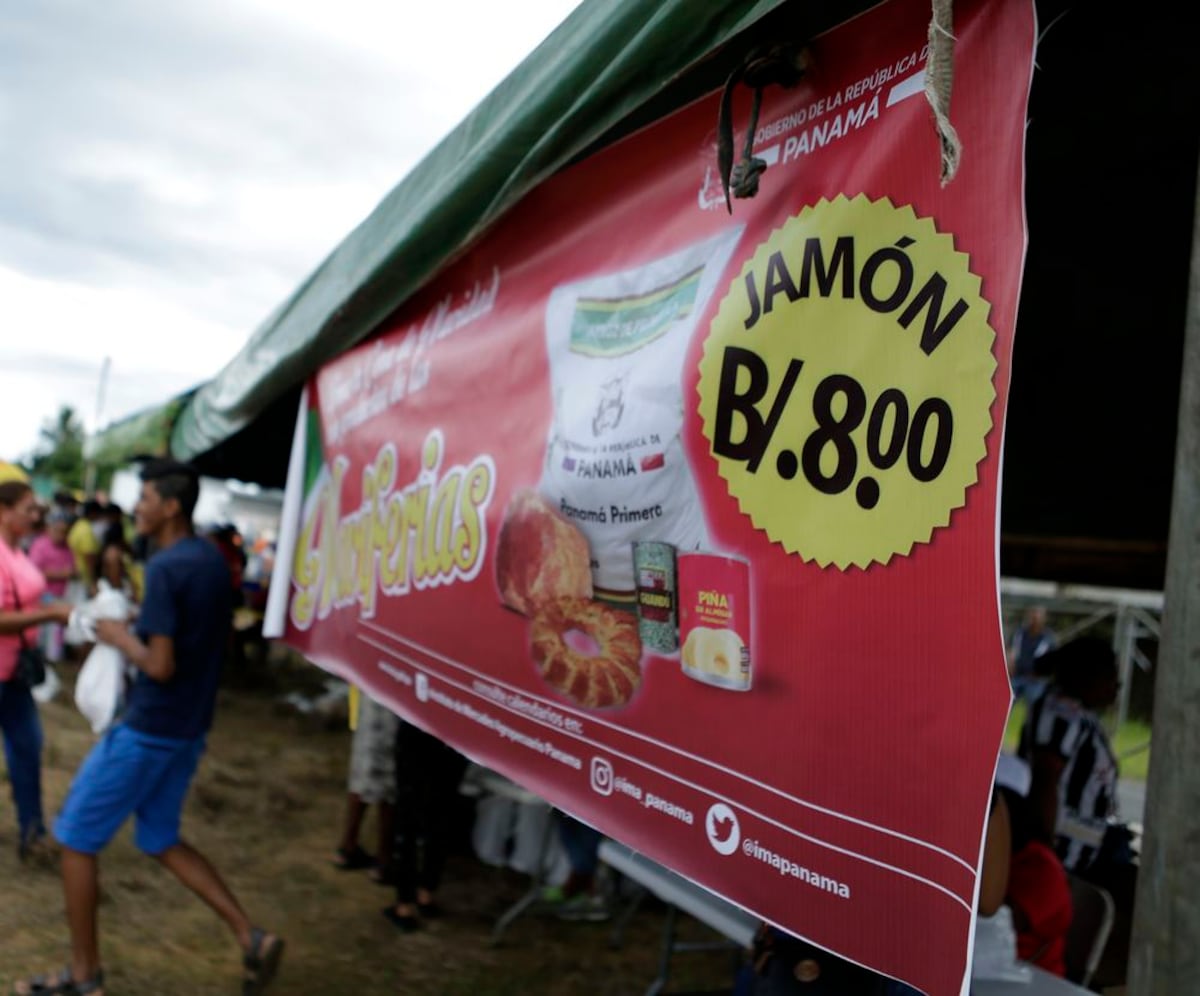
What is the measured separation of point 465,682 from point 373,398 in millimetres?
1002


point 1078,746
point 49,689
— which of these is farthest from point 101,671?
point 49,689

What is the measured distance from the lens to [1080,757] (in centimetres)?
363

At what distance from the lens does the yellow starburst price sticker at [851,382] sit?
1.11 meters

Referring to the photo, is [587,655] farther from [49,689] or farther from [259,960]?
[49,689]

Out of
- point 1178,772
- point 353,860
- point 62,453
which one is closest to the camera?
point 1178,772

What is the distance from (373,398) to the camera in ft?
9.16

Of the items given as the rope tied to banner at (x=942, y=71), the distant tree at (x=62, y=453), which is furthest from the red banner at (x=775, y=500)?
the distant tree at (x=62, y=453)

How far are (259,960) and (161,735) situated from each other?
2.72ft

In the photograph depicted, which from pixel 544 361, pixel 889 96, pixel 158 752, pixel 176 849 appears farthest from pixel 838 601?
pixel 176 849

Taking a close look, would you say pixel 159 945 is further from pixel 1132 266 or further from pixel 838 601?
pixel 1132 266

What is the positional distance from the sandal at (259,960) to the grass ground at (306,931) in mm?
227

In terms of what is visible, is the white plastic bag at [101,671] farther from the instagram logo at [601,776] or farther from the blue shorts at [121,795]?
the instagram logo at [601,776]

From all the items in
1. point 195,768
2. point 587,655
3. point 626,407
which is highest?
point 626,407

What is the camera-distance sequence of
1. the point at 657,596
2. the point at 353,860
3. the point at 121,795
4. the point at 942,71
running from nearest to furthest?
the point at 942,71 < the point at 657,596 < the point at 121,795 < the point at 353,860
